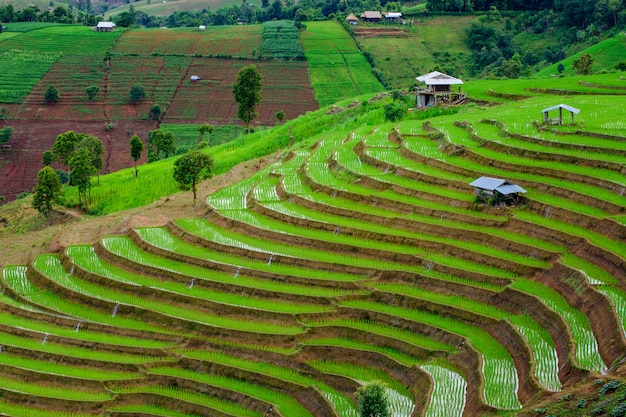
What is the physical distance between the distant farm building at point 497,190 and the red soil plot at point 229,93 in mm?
52063

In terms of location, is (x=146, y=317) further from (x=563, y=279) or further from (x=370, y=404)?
(x=563, y=279)

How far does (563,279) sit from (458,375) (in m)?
5.39

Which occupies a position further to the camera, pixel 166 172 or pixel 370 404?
pixel 166 172

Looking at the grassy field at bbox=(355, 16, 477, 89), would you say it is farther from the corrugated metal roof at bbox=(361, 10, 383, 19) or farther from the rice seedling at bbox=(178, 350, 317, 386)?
the rice seedling at bbox=(178, 350, 317, 386)

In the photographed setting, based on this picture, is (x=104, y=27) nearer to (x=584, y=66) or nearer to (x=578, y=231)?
(x=584, y=66)

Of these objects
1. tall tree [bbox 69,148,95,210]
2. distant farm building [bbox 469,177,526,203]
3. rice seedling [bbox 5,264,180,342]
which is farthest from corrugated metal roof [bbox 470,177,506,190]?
tall tree [bbox 69,148,95,210]


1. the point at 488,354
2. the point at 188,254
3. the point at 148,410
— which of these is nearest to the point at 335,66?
the point at 188,254

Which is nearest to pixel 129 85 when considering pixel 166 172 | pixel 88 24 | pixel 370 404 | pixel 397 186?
pixel 88 24

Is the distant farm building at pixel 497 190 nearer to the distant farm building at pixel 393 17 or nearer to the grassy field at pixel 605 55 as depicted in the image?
the grassy field at pixel 605 55

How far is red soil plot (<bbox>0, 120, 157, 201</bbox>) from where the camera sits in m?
76.9

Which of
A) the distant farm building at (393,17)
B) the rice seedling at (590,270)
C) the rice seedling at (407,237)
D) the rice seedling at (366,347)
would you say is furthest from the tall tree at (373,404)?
the distant farm building at (393,17)

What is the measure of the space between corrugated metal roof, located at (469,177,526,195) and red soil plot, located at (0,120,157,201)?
148 feet

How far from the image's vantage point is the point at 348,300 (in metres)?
34.3

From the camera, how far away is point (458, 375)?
28641 mm
